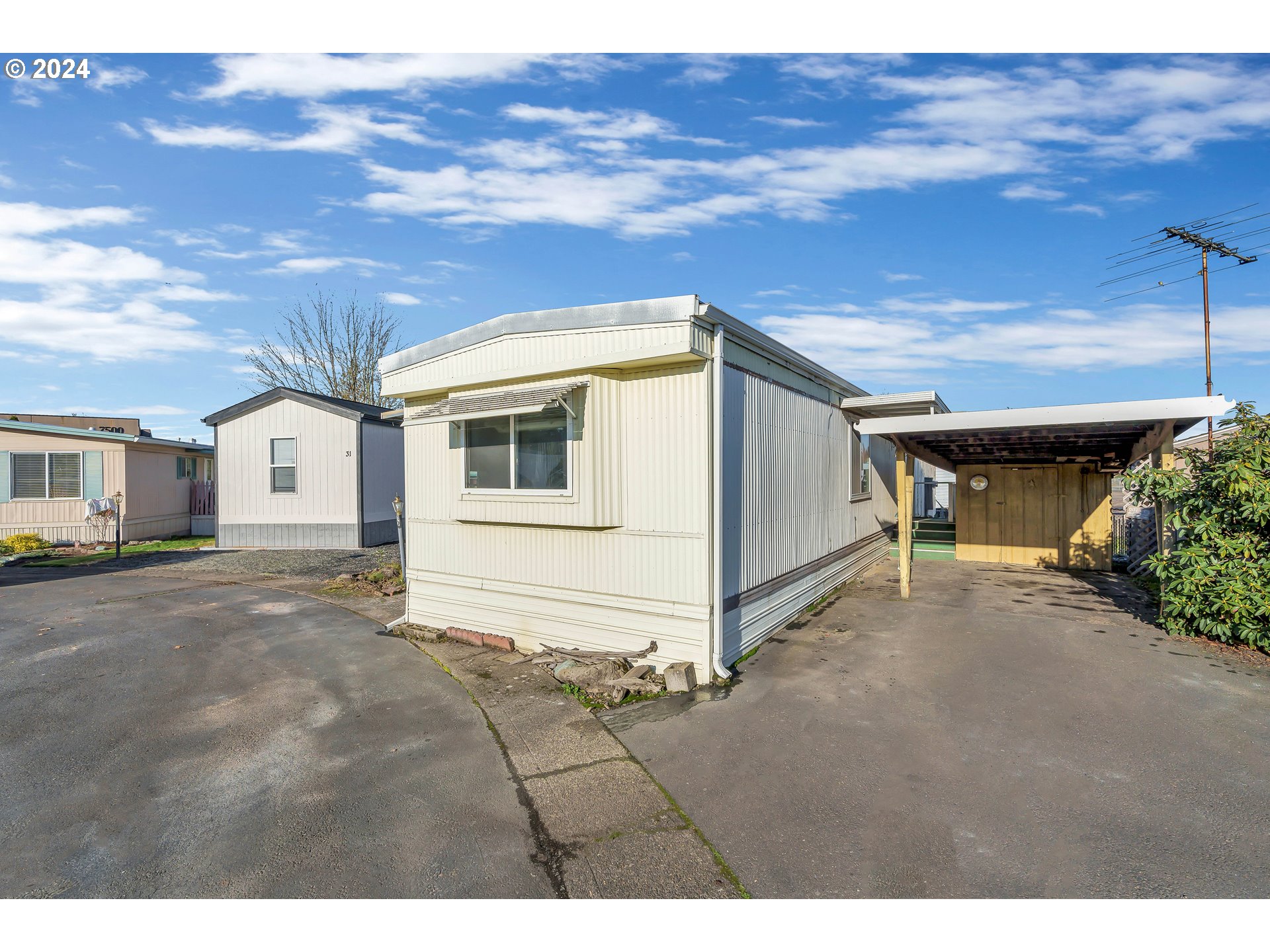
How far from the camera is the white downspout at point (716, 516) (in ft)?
17.1

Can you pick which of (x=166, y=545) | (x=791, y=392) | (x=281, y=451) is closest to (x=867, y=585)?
(x=791, y=392)

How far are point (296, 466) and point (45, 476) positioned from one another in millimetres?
6581

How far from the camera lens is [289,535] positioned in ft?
46.5

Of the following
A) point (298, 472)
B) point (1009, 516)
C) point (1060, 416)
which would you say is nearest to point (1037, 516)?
point (1009, 516)

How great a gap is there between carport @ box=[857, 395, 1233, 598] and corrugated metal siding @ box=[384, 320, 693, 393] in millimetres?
3795

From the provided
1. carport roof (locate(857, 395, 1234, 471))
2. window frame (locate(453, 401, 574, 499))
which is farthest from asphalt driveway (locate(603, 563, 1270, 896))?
carport roof (locate(857, 395, 1234, 471))

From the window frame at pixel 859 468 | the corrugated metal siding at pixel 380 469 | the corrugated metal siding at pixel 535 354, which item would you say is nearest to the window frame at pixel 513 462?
the corrugated metal siding at pixel 535 354

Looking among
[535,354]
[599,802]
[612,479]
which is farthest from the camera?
[535,354]

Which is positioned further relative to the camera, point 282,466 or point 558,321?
point 282,466

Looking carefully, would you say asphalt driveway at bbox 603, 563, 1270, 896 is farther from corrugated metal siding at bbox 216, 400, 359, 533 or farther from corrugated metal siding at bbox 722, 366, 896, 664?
corrugated metal siding at bbox 216, 400, 359, 533

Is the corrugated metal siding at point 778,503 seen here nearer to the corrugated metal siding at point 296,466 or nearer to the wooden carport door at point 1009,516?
the wooden carport door at point 1009,516

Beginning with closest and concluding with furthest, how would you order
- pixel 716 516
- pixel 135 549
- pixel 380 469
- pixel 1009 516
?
pixel 716 516, pixel 1009 516, pixel 135 549, pixel 380 469

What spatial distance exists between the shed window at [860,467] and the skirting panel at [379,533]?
10657 millimetres

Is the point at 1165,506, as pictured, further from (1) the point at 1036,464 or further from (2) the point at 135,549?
(2) the point at 135,549
